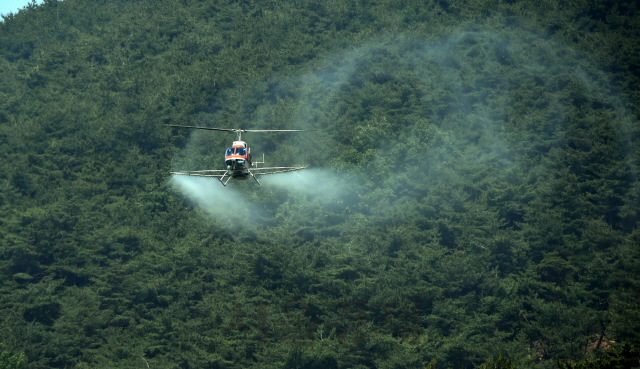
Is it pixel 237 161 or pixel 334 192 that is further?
pixel 334 192

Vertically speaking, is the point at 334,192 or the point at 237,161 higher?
Result: the point at 334,192

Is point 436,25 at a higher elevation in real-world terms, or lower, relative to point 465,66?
higher

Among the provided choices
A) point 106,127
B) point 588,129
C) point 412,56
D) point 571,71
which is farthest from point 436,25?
point 106,127

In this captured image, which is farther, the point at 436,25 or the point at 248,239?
the point at 436,25

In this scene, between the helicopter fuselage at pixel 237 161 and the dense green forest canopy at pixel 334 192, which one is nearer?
the helicopter fuselage at pixel 237 161

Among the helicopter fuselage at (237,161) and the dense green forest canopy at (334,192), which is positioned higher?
the dense green forest canopy at (334,192)

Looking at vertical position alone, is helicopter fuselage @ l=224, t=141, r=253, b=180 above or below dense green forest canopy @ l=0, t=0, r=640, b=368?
below

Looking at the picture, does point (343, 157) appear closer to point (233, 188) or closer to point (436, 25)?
point (233, 188)

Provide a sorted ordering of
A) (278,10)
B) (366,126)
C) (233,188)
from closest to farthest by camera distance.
A: (233,188), (366,126), (278,10)
